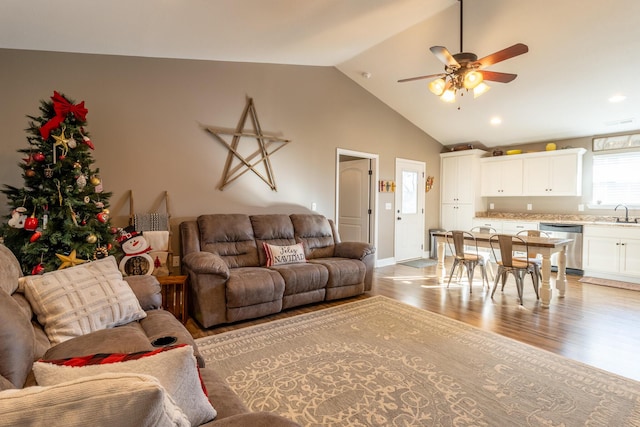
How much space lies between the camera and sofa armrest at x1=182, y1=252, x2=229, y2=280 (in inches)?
122

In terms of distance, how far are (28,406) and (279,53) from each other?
4311 millimetres

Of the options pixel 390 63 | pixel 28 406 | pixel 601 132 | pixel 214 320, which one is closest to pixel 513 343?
pixel 214 320

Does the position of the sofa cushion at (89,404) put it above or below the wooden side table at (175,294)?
above

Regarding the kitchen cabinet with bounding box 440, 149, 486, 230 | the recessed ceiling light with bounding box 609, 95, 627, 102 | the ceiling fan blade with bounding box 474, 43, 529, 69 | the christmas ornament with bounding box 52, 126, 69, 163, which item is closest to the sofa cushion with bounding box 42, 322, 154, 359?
the christmas ornament with bounding box 52, 126, 69, 163

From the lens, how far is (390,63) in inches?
190

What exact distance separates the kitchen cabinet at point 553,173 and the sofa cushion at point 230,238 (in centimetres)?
521

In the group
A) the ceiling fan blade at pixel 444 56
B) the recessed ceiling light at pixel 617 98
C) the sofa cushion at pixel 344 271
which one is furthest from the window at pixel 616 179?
the sofa cushion at pixel 344 271

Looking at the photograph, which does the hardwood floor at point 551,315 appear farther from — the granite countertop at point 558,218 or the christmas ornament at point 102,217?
the christmas ornament at point 102,217

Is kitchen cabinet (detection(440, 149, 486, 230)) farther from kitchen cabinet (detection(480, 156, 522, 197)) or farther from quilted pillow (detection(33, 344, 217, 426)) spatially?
quilted pillow (detection(33, 344, 217, 426))

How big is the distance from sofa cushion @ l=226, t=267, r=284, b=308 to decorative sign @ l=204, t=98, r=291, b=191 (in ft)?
4.57

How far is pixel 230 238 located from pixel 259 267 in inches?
19.1

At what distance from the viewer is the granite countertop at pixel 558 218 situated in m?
5.21

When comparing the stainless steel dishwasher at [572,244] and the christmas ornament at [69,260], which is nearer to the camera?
the christmas ornament at [69,260]

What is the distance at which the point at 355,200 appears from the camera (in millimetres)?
6191
